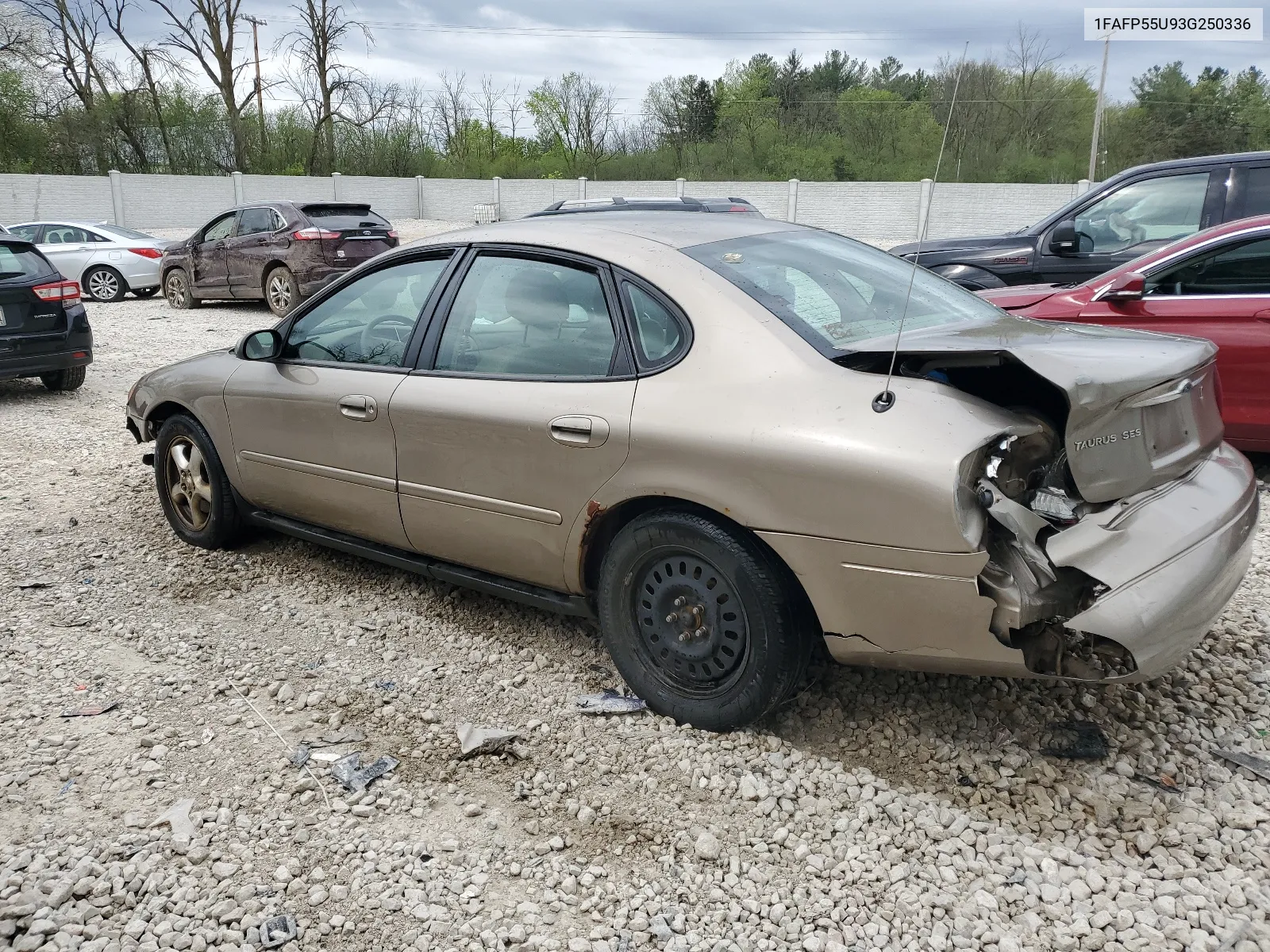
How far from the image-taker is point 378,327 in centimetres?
411

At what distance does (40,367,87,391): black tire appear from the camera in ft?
30.5

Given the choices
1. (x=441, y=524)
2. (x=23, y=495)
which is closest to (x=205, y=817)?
(x=441, y=524)

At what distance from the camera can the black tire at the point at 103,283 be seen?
17000mm

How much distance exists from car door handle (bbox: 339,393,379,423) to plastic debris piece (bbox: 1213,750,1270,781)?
10.2ft

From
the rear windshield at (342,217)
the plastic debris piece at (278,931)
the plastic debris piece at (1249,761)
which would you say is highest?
the rear windshield at (342,217)

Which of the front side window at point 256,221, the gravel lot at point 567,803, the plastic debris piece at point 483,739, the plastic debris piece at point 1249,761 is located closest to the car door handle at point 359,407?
the gravel lot at point 567,803

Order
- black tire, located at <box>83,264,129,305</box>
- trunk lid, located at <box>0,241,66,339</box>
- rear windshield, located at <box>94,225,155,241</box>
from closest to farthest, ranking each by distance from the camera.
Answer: trunk lid, located at <box>0,241,66,339</box>, black tire, located at <box>83,264,129,305</box>, rear windshield, located at <box>94,225,155,241</box>

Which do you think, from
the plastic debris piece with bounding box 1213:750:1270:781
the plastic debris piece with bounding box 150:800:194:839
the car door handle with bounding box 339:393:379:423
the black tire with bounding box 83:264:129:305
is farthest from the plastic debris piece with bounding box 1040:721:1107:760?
the black tire with bounding box 83:264:129:305

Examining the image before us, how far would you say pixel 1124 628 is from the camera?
98.8 inches

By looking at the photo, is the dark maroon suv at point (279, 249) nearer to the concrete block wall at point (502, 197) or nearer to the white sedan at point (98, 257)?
the white sedan at point (98, 257)

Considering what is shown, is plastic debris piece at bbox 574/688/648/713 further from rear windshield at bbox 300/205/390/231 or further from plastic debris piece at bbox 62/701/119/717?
rear windshield at bbox 300/205/390/231

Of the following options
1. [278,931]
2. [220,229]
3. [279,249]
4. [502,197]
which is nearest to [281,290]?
[279,249]

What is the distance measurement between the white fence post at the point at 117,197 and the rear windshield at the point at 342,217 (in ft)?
66.2

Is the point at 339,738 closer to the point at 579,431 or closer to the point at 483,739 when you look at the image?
the point at 483,739
